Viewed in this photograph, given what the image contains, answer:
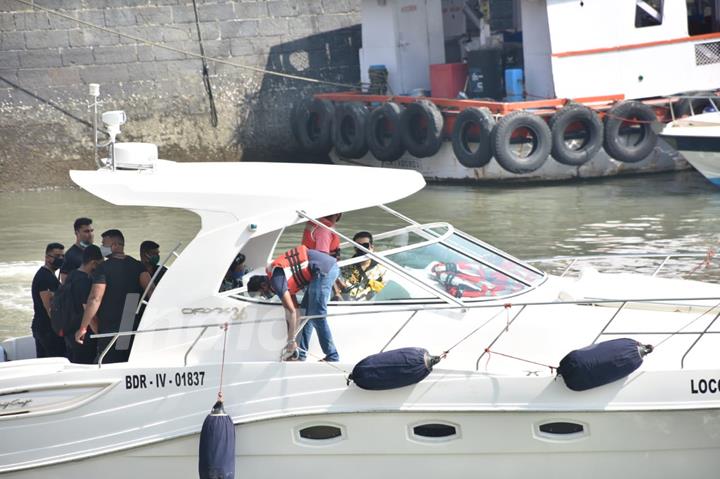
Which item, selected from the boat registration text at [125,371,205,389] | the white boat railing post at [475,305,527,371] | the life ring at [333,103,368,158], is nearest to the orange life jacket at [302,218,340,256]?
the boat registration text at [125,371,205,389]

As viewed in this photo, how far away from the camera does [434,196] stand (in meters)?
18.5

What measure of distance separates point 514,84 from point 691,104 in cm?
270

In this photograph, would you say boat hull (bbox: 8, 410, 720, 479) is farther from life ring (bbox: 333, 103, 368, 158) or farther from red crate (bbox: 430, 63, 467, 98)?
red crate (bbox: 430, 63, 467, 98)

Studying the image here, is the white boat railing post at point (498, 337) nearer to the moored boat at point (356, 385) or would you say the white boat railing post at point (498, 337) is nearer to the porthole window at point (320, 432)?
the moored boat at point (356, 385)

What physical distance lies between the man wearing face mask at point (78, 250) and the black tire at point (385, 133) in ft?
37.0

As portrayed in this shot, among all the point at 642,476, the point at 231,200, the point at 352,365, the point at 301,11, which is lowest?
the point at 642,476

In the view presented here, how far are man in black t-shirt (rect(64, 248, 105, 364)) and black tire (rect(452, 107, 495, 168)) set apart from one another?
11.3m

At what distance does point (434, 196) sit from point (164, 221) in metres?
4.13

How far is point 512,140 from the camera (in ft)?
60.1

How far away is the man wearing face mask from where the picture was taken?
8062 millimetres

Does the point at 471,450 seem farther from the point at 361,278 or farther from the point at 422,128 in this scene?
the point at 422,128

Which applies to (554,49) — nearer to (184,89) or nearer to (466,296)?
(184,89)

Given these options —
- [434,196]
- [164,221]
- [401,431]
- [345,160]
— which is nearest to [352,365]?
[401,431]

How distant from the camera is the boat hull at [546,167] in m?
18.7
